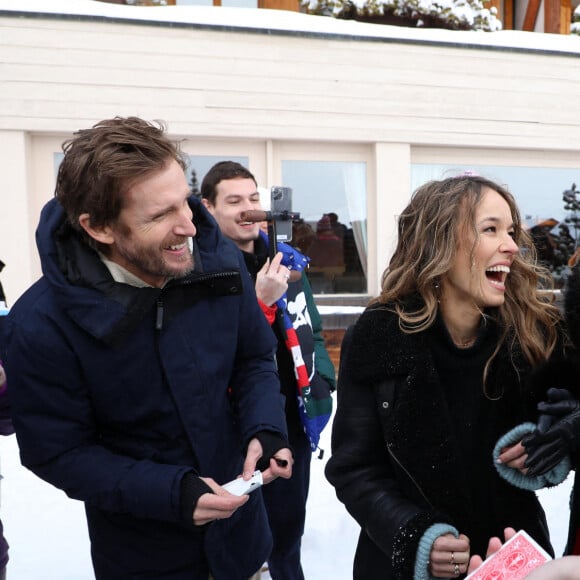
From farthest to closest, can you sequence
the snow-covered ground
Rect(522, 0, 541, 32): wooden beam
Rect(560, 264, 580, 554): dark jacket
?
Rect(522, 0, 541, 32): wooden beam < the snow-covered ground < Rect(560, 264, 580, 554): dark jacket

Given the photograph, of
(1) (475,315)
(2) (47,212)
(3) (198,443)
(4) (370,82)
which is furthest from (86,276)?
(4) (370,82)

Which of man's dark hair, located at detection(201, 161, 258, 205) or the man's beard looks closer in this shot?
the man's beard

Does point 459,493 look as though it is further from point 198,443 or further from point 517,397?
point 198,443

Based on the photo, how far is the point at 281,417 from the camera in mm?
1687

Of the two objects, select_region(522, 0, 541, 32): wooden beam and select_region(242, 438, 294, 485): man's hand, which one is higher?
select_region(522, 0, 541, 32): wooden beam

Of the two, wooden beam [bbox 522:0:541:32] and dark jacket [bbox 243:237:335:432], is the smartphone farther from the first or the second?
wooden beam [bbox 522:0:541:32]

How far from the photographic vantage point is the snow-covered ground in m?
3.04

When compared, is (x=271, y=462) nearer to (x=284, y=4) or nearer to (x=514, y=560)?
(x=514, y=560)

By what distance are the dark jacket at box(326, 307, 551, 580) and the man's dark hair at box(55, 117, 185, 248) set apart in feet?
2.37

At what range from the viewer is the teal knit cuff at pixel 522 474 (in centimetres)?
143

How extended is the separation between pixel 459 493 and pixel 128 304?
97 cm

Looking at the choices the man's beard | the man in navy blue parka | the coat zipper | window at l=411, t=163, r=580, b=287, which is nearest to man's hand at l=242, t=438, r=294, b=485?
the man in navy blue parka

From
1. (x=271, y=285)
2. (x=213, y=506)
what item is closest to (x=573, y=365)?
(x=213, y=506)

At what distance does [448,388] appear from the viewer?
1586mm
